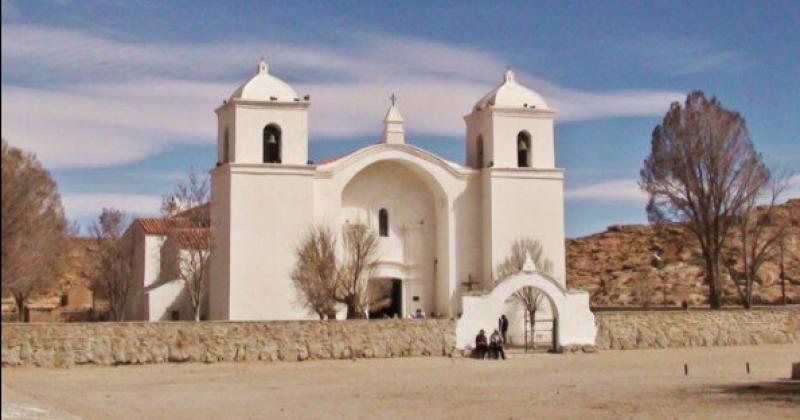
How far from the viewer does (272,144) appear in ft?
141

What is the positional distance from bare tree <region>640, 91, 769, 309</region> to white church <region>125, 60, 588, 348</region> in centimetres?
502

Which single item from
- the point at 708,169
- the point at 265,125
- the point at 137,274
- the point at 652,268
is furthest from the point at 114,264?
the point at 652,268

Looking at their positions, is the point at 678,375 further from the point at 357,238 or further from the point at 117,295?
the point at 117,295

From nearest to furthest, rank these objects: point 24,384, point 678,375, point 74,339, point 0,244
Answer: point 0,244, point 24,384, point 678,375, point 74,339

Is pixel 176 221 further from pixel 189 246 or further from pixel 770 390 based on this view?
pixel 770 390

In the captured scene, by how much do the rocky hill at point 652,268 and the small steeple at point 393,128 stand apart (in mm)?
20830

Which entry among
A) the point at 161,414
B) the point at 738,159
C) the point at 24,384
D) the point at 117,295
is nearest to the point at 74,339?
the point at 24,384

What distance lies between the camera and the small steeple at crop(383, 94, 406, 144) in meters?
45.5

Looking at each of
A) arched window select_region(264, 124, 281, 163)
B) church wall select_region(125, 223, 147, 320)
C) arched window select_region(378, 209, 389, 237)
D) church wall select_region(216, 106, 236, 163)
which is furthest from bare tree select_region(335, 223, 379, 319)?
church wall select_region(125, 223, 147, 320)

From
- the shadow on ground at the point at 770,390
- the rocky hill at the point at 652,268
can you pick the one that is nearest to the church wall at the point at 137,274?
the rocky hill at the point at 652,268

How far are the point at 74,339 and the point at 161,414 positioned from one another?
421 inches

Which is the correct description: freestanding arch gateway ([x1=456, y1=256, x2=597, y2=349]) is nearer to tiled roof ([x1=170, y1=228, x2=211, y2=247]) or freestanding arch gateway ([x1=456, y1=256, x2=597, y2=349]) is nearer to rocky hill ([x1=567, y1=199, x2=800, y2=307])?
tiled roof ([x1=170, y1=228, x2=211, y2=247])

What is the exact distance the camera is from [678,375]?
27.1 metres

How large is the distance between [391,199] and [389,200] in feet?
0.32
